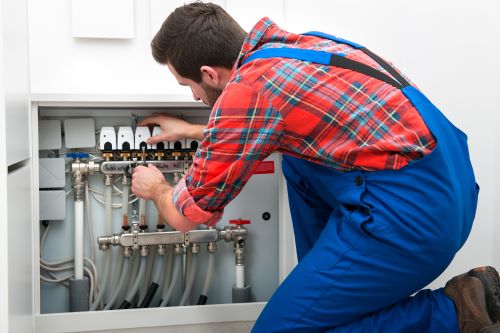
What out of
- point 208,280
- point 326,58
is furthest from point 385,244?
point 208,280

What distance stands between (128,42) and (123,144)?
311mm

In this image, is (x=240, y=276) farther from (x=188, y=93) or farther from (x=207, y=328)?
(x=188, y=93)

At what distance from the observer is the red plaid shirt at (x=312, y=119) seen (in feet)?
3.61

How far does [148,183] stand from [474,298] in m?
0.78

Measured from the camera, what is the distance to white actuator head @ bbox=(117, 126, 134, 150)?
1612 mm

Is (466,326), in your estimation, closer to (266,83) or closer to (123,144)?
(266,83)

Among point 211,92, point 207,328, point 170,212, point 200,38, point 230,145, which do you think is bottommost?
point 207,328

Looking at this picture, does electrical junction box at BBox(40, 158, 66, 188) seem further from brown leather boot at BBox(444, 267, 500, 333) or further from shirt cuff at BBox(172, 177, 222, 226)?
brown leather boot at BBox(444, 267, 500, 333)

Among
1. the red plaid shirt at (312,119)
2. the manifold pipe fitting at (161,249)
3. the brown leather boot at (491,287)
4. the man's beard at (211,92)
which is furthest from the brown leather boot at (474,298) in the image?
the manifold pipe fitting at (161,249)

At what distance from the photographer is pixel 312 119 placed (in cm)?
113

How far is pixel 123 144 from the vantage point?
5.30 feet

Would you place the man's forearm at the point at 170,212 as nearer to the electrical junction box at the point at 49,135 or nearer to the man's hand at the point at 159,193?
the man's hand at the point at 159,193

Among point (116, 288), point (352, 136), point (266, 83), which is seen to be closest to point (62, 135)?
point (116, 288)

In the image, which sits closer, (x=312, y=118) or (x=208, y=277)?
(x=312, y=118)
